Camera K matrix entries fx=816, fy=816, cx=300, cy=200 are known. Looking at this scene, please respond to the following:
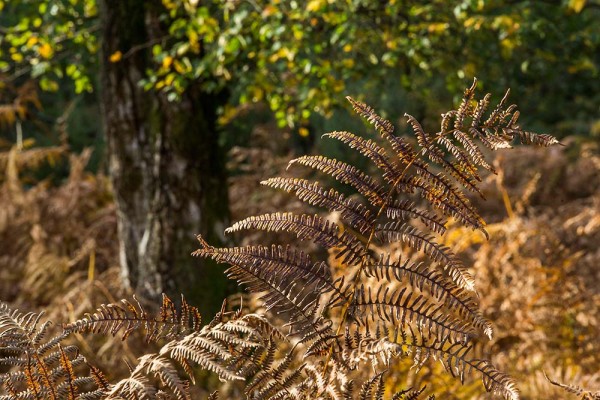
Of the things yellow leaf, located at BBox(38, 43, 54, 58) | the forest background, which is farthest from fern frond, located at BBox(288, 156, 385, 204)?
yellow leaf, located at BBox(38, 43, 54, 58)

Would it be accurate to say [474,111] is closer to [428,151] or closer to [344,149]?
[428,151]

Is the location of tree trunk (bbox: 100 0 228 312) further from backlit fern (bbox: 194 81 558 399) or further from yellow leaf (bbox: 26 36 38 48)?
backlit fern (bbox: 194 81 558 399)

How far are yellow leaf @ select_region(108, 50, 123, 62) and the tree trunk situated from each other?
32 mm

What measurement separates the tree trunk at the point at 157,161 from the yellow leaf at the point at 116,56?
3 cm

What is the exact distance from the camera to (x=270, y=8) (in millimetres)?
4750

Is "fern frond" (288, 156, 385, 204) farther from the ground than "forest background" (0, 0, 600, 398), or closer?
farther from the ground

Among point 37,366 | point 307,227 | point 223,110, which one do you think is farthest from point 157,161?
point 307,227

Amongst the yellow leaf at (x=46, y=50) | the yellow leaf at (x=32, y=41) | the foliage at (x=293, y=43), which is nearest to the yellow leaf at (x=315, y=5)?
the foliage at (x=293, y=43)

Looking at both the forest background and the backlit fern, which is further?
the forest background

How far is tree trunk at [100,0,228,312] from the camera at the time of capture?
5152 millimetres

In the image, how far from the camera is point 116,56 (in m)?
4.98

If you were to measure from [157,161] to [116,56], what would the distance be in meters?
0.69

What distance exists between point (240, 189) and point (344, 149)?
5.17 meters

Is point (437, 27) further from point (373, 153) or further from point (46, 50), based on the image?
point (373, 153)
